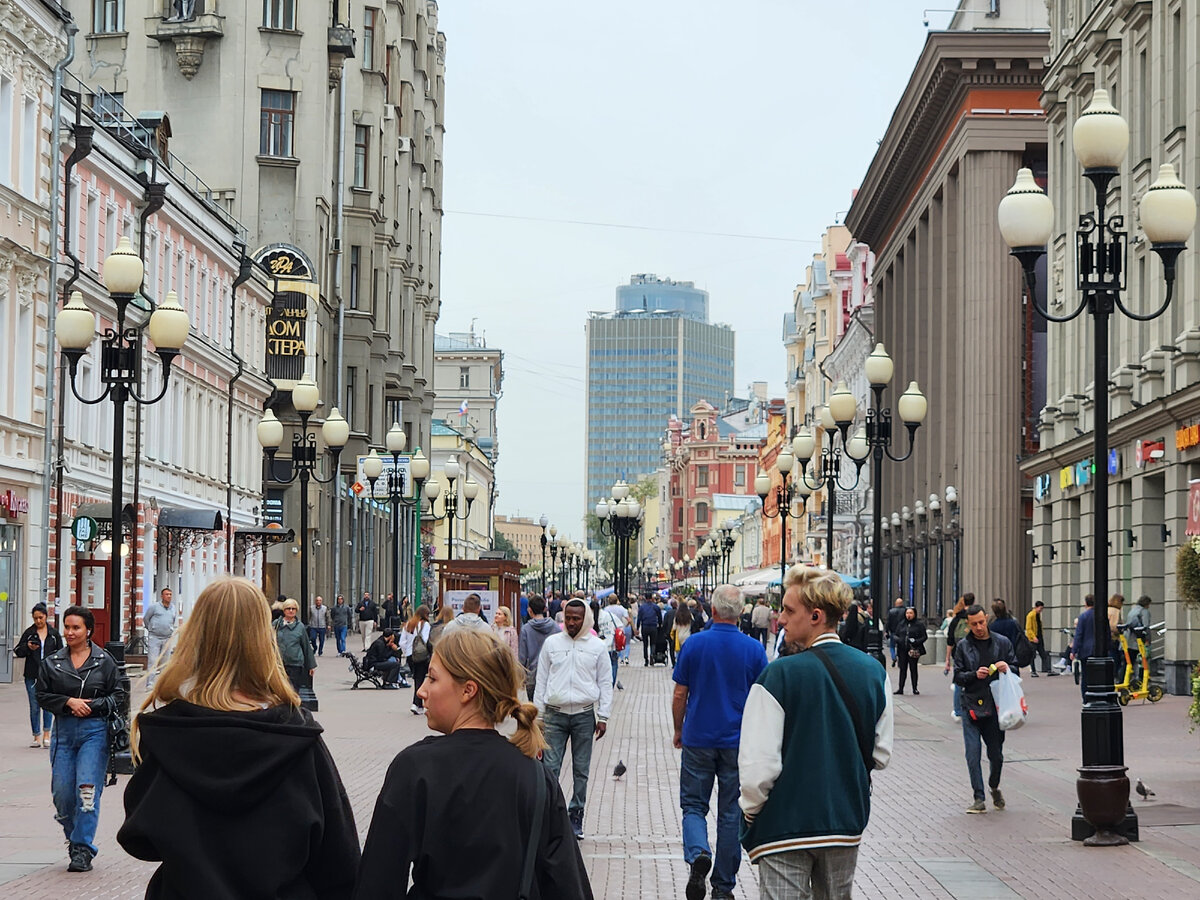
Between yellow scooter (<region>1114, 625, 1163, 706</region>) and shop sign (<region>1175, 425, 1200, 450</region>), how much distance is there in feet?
10.1

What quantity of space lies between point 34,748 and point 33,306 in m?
14.2

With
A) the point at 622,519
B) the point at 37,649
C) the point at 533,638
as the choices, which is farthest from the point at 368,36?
the point at 533,638

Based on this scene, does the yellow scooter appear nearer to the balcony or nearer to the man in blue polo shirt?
the man in blue polo shirt

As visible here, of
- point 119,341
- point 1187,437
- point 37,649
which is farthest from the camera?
point 1187,437

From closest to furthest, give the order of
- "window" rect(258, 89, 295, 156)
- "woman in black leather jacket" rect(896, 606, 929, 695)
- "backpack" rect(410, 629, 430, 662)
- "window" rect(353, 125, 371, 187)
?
"backpack" rect(410, 629, 430, 662) < "woman in black leather jacket" rect(896, 606, 929, 695) < "window" rect(258, 89, 295, 156) < "window" rect(353, 125, 371, 187)

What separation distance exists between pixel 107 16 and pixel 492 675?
196ft

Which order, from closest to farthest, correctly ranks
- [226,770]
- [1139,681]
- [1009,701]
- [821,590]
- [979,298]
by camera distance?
1. [226,770]
2. [821,590]
3. [1009,701]
4. [1139,681]
5. [979,298]

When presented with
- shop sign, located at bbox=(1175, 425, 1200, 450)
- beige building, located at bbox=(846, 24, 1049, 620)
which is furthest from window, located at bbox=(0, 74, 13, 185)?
beige building, located at bbox=(846, 24, 1049, 620)

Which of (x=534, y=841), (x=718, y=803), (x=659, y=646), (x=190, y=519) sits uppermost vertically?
(x=190, y=519)

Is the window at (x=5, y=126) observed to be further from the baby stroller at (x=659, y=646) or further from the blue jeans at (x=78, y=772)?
the baby stroller at (x=659, y=646)

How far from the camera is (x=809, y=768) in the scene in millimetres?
7000

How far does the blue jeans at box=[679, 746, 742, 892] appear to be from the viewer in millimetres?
10859

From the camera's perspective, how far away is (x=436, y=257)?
92812 millimetres

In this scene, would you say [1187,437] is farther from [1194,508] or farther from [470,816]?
[470,816]
